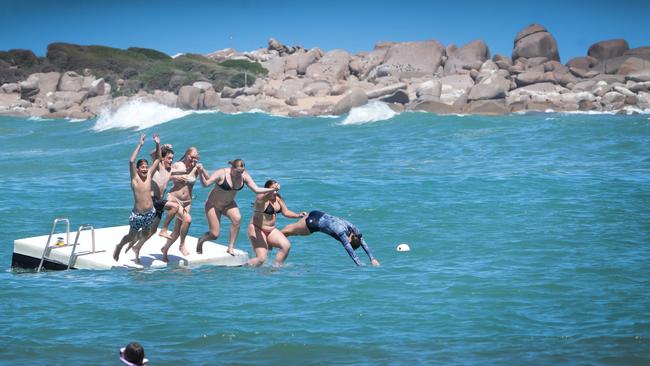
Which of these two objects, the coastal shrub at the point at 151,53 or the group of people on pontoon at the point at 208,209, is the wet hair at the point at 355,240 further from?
the coastal shrub at the point at 151,53

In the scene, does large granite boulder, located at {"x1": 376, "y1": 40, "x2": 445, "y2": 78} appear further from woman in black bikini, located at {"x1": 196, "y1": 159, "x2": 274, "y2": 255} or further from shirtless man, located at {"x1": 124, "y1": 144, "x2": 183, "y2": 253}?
shirtless man, located at {"x1": 124, "y1": 144, "x2": 183, "y2": 253}

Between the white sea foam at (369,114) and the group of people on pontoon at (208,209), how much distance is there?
111 ft

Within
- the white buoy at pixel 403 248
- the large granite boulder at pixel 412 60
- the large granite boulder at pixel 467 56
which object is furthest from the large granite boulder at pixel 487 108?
the white buoy at pixel 403 248

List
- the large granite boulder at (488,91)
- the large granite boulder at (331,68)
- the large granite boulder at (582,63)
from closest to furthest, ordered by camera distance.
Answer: the large granite boulder at (488,91) → the large granite boulder at (582,63) → the large granite boulder at (331,68)

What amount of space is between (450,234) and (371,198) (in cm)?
511

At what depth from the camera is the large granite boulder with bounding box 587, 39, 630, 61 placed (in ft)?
230

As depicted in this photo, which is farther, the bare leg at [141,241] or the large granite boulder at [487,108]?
the large granite boulder at [487,108]

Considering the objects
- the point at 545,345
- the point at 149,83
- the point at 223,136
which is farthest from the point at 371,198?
the point at 149,83

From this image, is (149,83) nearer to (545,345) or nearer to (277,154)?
(277,154)

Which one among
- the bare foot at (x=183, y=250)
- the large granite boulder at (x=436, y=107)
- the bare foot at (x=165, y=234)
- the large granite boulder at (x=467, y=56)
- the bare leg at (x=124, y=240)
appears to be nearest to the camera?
the bare leg at (x=124, y=240)

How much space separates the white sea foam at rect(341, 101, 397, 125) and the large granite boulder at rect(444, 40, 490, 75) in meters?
26.0

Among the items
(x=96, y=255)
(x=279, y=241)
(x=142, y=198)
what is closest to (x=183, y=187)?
(x=142, y=198)

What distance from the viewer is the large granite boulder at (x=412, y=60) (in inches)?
3014

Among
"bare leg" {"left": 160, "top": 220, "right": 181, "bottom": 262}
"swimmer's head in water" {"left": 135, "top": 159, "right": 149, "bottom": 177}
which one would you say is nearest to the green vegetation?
"bare leg" {"left": 160, "top": 220, "right": 181, "bottom": 262}
